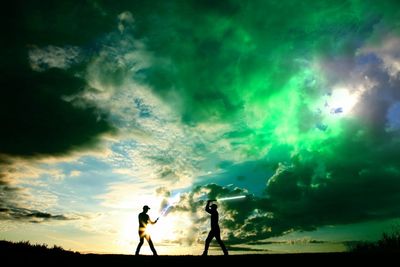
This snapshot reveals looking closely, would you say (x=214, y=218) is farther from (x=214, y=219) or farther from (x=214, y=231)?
(x=214, y=231)

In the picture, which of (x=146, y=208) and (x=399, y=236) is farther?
(x=399, y=236)

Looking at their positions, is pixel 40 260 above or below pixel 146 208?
below

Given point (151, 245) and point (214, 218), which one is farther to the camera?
point (151, 245)

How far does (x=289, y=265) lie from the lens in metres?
8.54

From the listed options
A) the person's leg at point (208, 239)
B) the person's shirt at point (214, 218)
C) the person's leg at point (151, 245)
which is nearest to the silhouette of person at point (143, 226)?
the person's leg at point (151, 245)

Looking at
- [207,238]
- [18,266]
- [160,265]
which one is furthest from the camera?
[207,238]

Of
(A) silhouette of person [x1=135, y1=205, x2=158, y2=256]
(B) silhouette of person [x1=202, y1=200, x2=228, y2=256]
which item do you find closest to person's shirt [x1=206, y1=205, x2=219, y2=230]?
(B) silhouette of person [x1=202, y1=200, x2=228, y2=256]

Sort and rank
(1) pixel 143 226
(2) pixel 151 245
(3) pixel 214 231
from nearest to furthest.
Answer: (3) pixel 214 231
(1) pixel 143 226
(2) pixel 151 245

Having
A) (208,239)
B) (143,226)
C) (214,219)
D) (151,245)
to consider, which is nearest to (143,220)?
(143,226)

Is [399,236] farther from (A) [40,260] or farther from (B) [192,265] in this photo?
(A) [40,260]

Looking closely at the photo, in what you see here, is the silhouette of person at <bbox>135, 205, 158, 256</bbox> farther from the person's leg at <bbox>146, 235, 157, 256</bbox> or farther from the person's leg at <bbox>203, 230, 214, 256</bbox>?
the person's leg at <bbox>203, 230, 214, 256</bbox>

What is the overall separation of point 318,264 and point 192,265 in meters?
3.40

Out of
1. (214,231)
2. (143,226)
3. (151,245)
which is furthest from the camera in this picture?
(151,245)

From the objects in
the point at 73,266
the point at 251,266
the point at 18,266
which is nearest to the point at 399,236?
the point at 251,266
